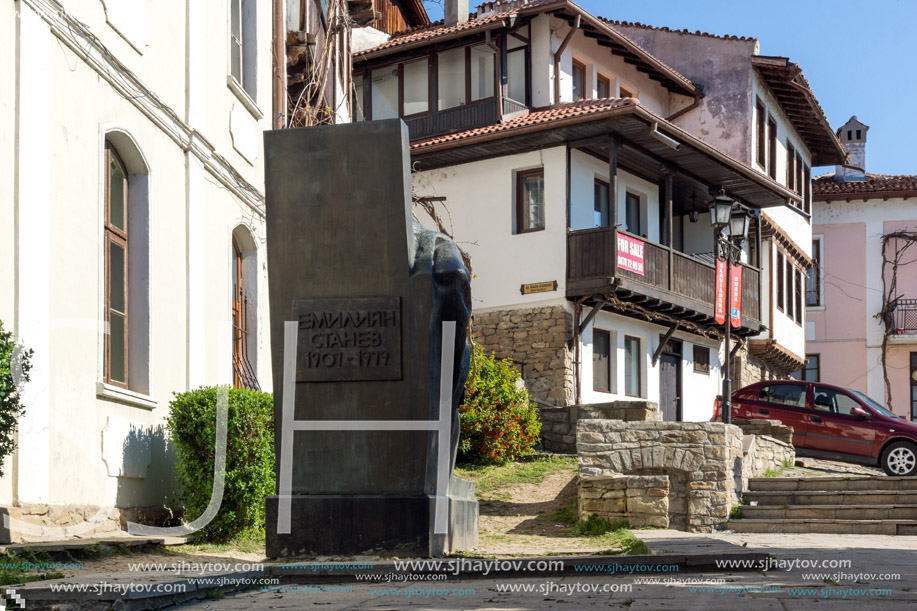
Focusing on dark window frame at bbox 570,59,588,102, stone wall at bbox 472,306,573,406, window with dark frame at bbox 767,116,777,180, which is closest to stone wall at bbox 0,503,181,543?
stone wall at bbox 472,306,573,406

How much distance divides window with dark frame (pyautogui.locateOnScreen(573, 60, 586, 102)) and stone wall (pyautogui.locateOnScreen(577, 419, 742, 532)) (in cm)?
1208

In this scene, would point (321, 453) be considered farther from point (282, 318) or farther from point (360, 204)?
point (360, 204)

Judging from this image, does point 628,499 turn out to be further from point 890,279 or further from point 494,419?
point 890,279

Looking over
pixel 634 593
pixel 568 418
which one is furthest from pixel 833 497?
pixel 634 593

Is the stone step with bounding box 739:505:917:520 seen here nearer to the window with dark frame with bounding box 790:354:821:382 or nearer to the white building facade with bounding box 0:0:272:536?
the white building facade with bounding box 0:0:272:536

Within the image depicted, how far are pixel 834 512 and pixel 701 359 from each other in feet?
39.8

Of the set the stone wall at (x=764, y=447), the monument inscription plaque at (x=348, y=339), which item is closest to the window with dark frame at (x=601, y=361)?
the stone wall at (x=764, y=447)

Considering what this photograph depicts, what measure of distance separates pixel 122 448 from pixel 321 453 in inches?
119

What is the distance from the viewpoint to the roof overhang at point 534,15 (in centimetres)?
2405

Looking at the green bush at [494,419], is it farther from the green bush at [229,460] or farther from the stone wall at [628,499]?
the green bush at [229,460]

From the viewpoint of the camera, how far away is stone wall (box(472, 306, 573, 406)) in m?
23.1

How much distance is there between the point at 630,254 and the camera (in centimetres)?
2345

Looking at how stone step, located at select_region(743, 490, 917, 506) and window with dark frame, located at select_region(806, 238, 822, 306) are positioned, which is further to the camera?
window with dark frame, located at select_region(806, 238, 822, 306)

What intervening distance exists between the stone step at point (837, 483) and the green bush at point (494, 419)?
3588mm
